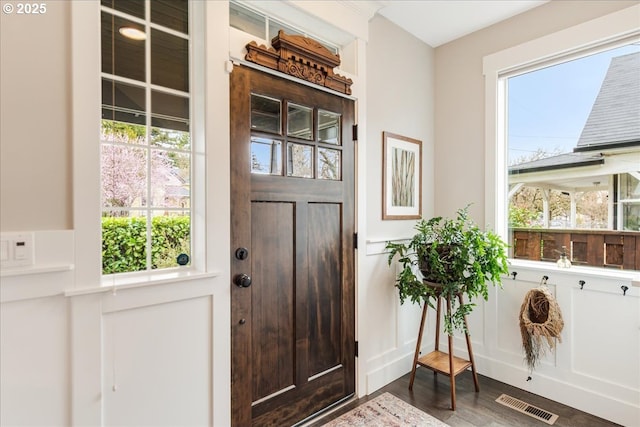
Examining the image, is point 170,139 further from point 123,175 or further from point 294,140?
point 294,140

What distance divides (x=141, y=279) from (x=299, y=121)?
1.32 m

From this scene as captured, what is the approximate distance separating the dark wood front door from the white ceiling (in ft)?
3.12

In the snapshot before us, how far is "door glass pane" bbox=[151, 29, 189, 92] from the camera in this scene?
1702mm

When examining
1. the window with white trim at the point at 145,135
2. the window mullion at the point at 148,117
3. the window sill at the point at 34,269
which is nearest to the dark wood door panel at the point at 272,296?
the window with white trim at the point at 145,135

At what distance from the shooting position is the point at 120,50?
1607 millimetres

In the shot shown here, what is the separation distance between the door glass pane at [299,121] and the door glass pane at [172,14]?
72 cm

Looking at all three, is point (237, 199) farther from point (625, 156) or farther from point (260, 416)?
point (625, 156)

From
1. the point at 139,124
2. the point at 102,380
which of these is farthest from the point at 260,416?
the point at 139,124

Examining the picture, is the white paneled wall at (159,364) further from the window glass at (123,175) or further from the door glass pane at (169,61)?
the door glass pane at (169,61)

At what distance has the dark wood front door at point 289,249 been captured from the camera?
187 cm

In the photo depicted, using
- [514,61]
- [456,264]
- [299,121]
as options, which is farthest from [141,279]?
[514,61]

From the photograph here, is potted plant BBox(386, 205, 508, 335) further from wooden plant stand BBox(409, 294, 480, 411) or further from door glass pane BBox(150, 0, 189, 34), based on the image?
door glass pane BBox(150, 0, 189, 34)

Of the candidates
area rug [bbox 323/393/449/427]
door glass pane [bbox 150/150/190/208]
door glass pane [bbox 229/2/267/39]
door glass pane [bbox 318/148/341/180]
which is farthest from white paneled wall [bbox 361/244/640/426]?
door glass pane [bbox 229/2/267/39]

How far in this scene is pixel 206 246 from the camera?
5.68ft
